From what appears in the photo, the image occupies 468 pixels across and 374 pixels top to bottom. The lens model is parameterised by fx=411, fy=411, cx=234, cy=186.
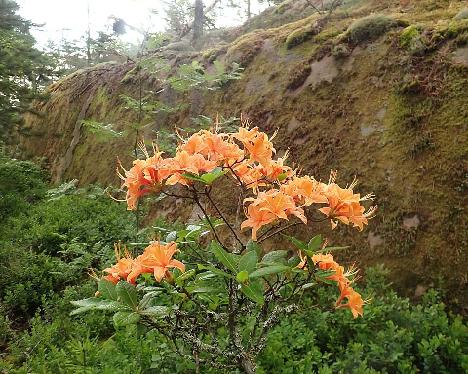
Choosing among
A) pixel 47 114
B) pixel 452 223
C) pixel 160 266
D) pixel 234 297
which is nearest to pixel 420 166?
pixel 452 223

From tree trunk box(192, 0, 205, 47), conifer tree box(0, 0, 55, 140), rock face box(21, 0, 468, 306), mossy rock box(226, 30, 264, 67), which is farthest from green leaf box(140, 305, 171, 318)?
tree trunk box(192, 0, 205, 47)

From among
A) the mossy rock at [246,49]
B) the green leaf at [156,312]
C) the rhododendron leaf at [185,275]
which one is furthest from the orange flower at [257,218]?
the mossy rock at [246,49]

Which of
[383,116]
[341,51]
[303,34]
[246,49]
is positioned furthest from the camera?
[246,49]

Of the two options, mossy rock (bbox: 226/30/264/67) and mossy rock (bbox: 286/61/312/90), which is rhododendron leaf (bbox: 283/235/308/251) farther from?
mossy rock (bbox: 226/30/264/67)

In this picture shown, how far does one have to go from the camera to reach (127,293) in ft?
4.26

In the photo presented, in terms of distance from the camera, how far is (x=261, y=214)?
1406mm

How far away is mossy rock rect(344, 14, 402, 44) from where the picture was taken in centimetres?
517

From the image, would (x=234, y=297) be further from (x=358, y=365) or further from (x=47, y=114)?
(x=47, y=114)

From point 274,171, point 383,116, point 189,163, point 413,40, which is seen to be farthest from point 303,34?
point 189,163

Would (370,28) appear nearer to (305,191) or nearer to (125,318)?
(305,191)

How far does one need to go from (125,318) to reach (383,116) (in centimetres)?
397

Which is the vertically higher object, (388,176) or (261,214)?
(261,214)

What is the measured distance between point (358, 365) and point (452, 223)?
65.4 inches

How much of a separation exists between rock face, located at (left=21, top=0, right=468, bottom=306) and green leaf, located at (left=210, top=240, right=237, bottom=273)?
2116 millimetres
